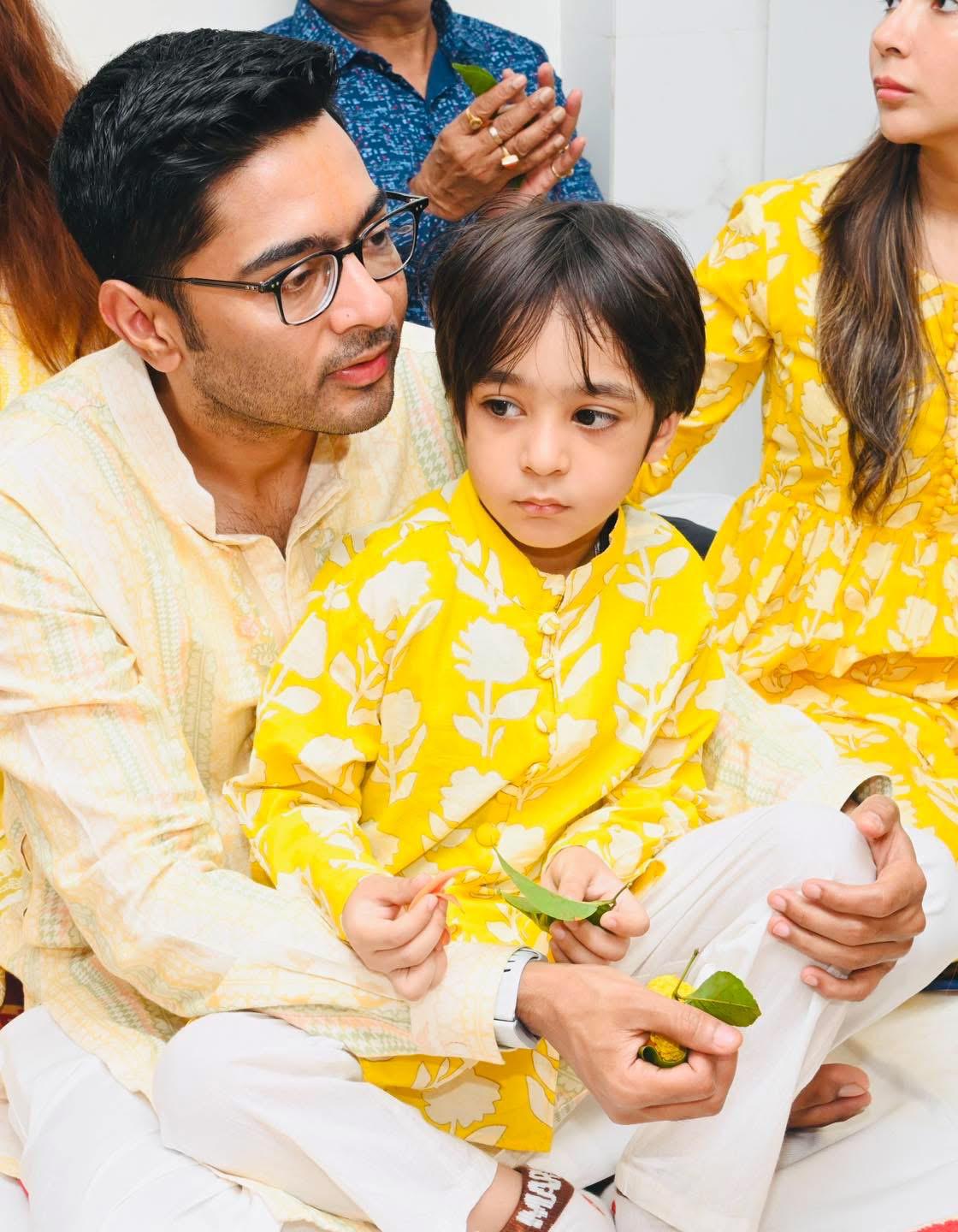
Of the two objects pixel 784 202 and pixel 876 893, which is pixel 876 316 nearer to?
pixel 784 202

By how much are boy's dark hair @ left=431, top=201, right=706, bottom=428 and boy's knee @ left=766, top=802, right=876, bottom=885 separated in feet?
1.31

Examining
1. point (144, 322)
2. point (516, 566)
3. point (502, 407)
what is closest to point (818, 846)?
point (516, 566)

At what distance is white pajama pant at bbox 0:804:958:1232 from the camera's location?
132cm

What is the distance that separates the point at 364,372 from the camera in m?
1.49

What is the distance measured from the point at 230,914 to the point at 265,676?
271 mm

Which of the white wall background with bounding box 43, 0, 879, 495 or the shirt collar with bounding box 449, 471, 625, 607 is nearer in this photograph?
the shirt collar with bounding box 449, 471, 625, 607

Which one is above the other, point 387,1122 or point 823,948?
point 823,948

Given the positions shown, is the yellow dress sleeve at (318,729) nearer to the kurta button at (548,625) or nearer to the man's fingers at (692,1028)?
the kurta button at (548,625)

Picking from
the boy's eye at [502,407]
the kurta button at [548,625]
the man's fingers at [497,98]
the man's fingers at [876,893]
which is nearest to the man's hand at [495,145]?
the man's fingers at [497,98]

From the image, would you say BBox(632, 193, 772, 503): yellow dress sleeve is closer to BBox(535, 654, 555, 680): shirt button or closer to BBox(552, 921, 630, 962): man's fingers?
BBox(535, 654, 555, 680): shirt button

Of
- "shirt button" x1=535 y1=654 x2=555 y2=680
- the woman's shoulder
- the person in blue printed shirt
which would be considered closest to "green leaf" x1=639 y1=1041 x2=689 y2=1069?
"shirt button" x1=535 y1=654 x2=555 y2=680

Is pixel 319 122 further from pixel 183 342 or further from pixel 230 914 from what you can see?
pixel 230 914

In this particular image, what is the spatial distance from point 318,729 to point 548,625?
240mm

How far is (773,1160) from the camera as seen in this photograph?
4.51 feet
